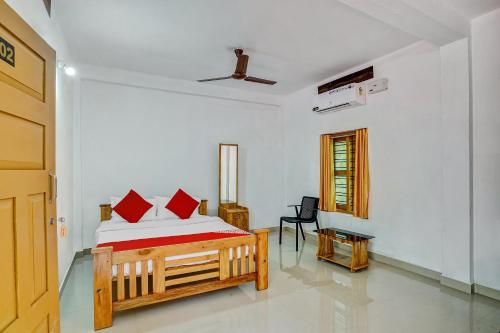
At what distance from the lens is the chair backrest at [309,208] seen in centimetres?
493

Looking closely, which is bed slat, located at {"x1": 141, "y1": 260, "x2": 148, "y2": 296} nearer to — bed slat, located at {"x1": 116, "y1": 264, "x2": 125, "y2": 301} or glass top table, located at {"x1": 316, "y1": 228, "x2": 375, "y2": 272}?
bed slat, located at {"x1": 116, "y1": 264, "x2": 125, "y2": 301}

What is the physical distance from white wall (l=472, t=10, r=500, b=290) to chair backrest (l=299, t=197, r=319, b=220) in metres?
2.33

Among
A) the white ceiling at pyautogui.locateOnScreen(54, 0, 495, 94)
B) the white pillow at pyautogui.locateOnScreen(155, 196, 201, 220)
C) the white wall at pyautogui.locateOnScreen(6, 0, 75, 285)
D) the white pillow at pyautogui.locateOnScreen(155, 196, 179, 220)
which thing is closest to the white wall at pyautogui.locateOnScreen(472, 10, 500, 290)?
the white ceiling at pyautogui.locateOnScreen(54, 0, 495, 94)

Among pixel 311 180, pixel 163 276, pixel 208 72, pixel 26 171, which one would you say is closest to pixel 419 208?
pixel 311 180

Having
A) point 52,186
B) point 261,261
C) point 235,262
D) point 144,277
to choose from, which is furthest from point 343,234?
point 52,186

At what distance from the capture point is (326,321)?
2.48 m

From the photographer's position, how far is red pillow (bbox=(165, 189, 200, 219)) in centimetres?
448

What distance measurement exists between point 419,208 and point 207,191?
11.3ft

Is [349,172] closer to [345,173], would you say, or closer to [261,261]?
[345,173]

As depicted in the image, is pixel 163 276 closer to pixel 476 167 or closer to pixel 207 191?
pixel 207 191

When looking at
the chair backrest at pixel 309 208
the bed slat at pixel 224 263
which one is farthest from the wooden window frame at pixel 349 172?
the bed slat at pixel 224 263

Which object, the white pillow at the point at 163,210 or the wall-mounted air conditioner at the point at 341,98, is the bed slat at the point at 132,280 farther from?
the wall-mounted air conditioner at the point at 341,98

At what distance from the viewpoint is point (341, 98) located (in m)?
4.46

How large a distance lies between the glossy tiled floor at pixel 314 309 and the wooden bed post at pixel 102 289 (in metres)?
0.10
